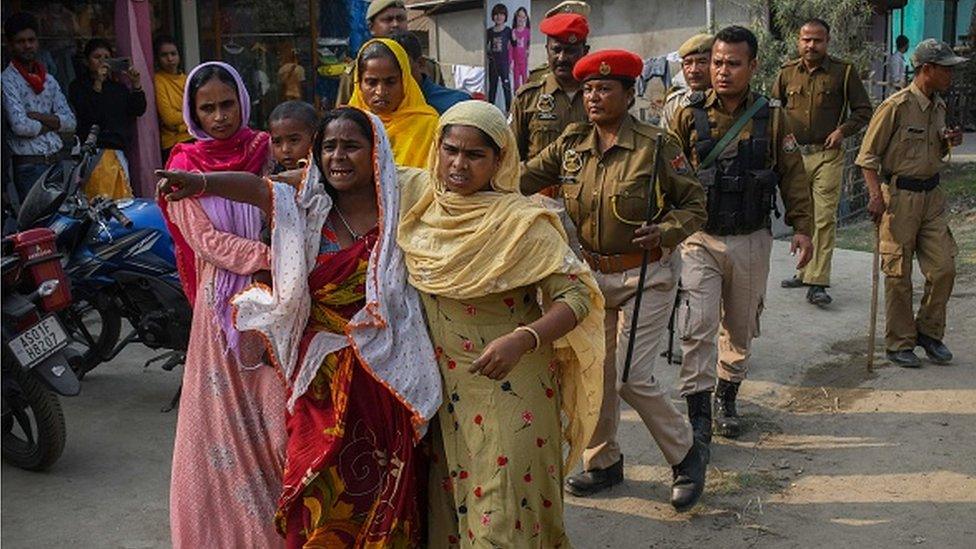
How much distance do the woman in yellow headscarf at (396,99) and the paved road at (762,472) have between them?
5.07 ft

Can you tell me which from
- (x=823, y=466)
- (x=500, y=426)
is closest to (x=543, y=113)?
(x=823, y=466)

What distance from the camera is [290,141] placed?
13.5 ft

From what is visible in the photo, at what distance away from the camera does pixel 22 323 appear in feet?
15.7

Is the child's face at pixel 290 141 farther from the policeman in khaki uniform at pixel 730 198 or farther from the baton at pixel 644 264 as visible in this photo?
the policeman in khaki uniform at pixel 730 198

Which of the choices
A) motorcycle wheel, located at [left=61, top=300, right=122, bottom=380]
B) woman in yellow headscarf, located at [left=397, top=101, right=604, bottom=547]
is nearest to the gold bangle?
woman in yellow headscarf, located at [left=397, top=101, right=604, bottom=547]

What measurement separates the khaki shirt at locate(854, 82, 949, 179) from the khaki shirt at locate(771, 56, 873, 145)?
151 centimetres

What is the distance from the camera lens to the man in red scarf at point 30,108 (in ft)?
25.4

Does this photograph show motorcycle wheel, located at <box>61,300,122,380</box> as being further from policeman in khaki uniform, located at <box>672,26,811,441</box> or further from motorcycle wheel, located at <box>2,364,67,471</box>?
policeman in khaki uniform, located at <box>672,26,811,441</box>

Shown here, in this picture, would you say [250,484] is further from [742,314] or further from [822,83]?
[822,83]

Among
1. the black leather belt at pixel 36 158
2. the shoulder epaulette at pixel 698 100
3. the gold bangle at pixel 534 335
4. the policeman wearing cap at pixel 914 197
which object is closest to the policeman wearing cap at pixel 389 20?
the shoulder epaulette at pixel 698 100

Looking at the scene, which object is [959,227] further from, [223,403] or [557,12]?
[223,403]

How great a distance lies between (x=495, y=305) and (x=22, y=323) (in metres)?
2.34

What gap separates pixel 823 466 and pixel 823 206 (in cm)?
337

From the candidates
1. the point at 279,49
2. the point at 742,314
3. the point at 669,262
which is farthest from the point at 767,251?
the point at 279,49
